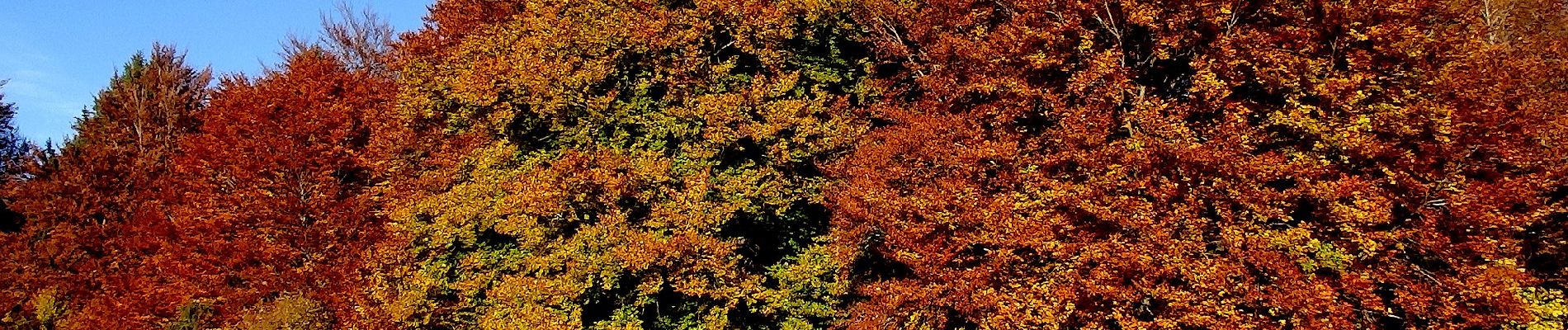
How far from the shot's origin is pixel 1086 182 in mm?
18953

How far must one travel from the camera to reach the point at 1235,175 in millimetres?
17469

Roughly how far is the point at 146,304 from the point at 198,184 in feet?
18.5

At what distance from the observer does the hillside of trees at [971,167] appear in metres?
17.3

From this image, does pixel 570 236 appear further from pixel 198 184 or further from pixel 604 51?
pixel 198 184

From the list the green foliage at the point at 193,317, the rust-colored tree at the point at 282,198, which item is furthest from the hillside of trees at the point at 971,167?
the green foliage at the point at 193,317

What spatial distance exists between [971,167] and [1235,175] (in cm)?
540

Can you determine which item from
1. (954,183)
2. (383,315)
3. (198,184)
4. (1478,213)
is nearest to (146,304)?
(198,184)

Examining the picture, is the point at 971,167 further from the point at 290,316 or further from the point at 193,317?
the point at 193,317

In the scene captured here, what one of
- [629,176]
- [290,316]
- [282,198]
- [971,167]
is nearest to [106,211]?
[282,198]

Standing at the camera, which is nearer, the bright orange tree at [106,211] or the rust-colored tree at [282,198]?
the rust-colored tree at [282,198]

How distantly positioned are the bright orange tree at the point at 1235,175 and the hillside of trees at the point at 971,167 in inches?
2.8

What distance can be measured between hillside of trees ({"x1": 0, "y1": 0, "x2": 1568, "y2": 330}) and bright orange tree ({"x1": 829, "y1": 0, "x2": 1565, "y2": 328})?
0.23ft

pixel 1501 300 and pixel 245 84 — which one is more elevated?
pixel 245 84

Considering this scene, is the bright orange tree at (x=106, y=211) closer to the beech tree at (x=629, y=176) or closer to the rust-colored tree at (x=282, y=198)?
the rust-colored tree at (x=282, y=198)
